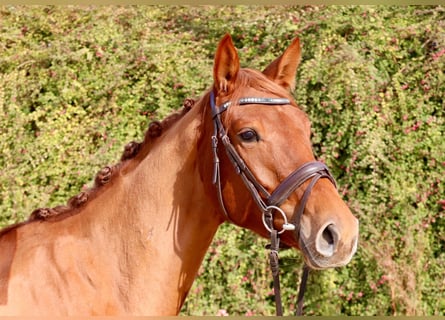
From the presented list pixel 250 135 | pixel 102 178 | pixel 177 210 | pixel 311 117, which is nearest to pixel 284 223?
pixel 250 135

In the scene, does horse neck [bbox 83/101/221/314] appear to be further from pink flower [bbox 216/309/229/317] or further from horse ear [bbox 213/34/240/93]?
pink flower [bbox 216/309/229/317]

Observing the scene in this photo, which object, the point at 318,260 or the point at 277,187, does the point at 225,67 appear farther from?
the point at 318,260

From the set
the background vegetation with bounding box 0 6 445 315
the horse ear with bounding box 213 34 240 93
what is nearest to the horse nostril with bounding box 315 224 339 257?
the horse ear with bounding box 213 34 240 93

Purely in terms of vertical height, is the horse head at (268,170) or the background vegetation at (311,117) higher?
the horse head at (268,170)

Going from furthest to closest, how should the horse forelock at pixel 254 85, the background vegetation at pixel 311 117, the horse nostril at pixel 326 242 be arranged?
1. the background vegetation at pixel 311 117
2. the horse forelock at pixel 254 85
3. the horse nostril at pixel 326 242

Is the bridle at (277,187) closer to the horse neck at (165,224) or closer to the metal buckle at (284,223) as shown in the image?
the metal buckle at (284,223)

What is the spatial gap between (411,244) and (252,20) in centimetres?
281

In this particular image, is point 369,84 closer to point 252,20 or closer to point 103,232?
point 252,20

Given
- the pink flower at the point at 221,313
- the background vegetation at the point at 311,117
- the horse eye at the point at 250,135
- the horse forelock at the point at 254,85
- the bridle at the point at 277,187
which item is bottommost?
the pink flower at the point at 221,313

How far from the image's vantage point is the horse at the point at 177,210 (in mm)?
2350

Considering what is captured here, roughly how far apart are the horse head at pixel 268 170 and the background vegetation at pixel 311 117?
282cm

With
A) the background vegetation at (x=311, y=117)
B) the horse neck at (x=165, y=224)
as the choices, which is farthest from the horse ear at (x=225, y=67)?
the background vegetation at (x=311, y=117)

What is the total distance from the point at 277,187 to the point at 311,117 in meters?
3.15

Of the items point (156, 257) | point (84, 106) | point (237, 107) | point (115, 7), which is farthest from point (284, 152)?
point (115, 7)
